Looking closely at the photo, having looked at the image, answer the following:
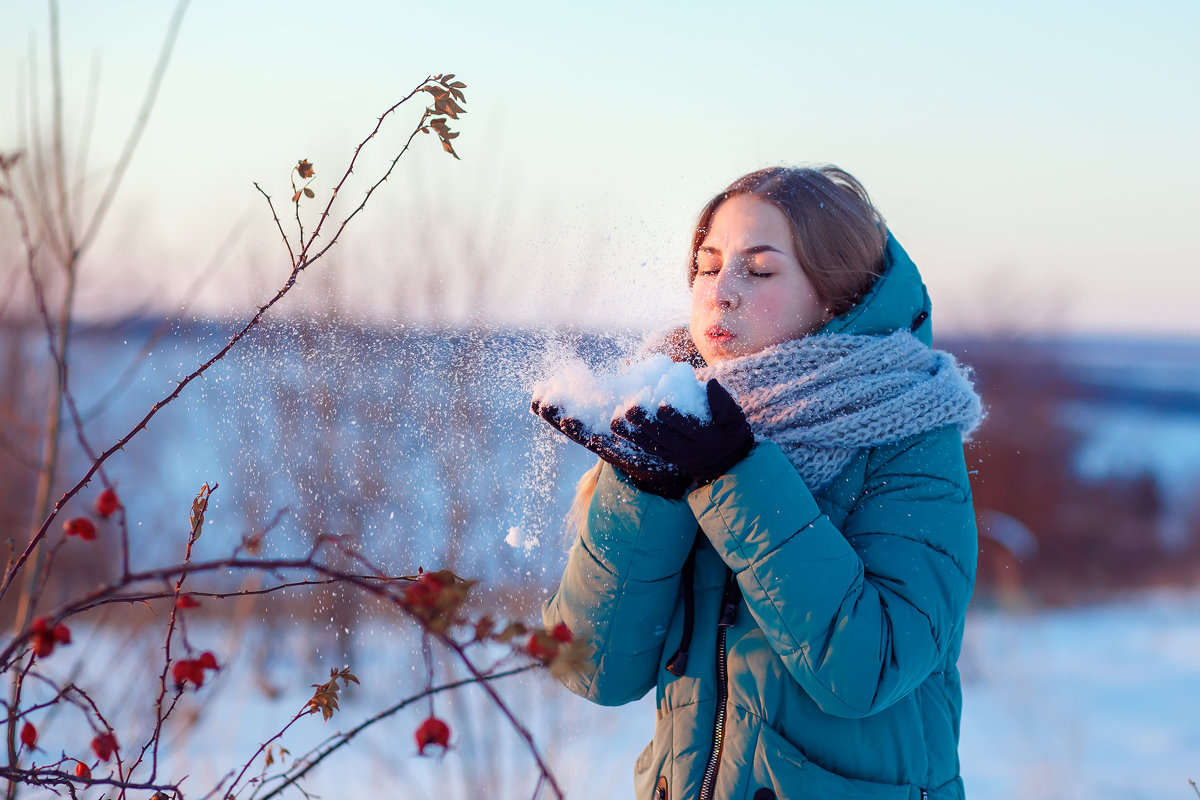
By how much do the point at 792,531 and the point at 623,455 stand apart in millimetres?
282

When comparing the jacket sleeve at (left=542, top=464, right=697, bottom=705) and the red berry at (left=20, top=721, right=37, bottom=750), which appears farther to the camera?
the jacket sleeve at (left=542, top=464, right=697, bottom=705)

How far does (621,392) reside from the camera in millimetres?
1370

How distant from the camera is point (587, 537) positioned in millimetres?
1479

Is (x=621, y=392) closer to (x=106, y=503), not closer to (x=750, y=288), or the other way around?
(x=750, y=288)

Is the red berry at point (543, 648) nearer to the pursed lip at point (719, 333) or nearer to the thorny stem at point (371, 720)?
the thorny stem at point (371, 720)

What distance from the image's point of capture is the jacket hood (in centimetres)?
159

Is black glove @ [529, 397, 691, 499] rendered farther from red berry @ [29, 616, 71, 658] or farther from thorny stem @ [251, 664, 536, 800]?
red berry @ [29, 616, 71, 658]

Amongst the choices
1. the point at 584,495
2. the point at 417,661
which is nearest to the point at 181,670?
the point at 584,495

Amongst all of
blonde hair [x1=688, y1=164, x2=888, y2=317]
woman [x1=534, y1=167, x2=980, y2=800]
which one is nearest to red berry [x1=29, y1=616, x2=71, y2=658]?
woman [x1=534, y1=167, x2=980, y2=800]

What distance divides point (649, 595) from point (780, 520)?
0.29 metres

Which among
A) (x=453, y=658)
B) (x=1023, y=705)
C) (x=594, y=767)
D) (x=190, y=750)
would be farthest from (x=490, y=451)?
(x=1023, y=705)

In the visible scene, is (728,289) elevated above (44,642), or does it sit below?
above

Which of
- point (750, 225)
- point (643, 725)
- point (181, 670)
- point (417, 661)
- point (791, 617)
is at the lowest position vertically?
point (643, 725)

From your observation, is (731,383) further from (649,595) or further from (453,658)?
(453,658)
